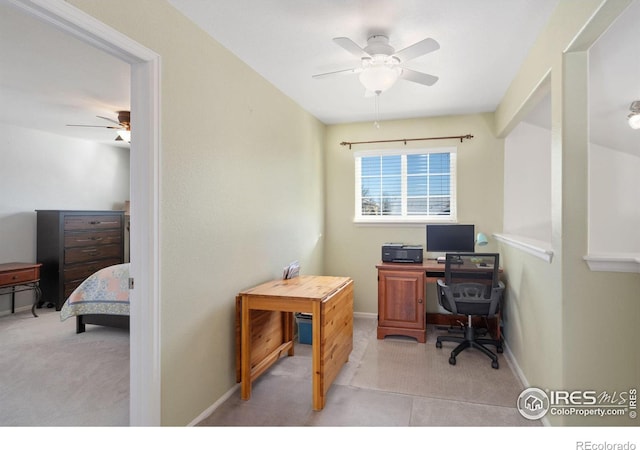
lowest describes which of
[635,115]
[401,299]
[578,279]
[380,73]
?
[401,299]

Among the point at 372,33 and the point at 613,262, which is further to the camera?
the point at 372,33

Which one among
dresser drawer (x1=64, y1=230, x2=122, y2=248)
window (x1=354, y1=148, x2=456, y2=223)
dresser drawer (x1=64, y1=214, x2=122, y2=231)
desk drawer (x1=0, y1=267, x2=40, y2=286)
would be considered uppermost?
window (x1=354, y1=148, x2=456, y2=223)

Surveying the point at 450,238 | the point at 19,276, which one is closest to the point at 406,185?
the point at 450,238

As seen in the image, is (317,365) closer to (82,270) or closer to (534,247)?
(534,247)

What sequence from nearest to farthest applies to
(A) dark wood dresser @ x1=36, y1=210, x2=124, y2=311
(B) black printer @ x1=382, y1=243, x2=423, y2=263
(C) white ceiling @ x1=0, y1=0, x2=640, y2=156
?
(C) white ceiling @ x1=0, y1=0, x2=640, y2=156, (B) black printer @ x1=382, y1=243, x2=423, y2=263, (A) dark wood dresser @ x1=36, y1=210, x2=124, y2=311

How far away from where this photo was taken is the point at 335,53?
2607 millimetres

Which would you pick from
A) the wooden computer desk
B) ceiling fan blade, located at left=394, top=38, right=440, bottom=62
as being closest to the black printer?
the wooden computer desk

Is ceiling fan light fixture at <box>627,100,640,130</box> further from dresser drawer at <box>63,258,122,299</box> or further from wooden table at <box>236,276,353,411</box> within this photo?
dresser drawer at <box>63,258,122,299</box>

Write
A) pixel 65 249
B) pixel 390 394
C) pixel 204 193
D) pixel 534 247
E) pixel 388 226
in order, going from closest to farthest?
pixel 204 193 → pixel 534 247 → pixel 390 394 → pixel 388 226 → pixel 65 249

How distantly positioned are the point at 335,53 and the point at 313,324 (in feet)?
6.38

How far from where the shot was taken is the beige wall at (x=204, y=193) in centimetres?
195

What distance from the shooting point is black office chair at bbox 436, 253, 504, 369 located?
3145 mm

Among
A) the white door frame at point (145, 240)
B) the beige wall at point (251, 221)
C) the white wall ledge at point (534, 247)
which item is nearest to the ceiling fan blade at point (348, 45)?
the beige wall at point (251, 221)

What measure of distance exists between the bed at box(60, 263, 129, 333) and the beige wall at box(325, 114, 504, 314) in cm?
239
